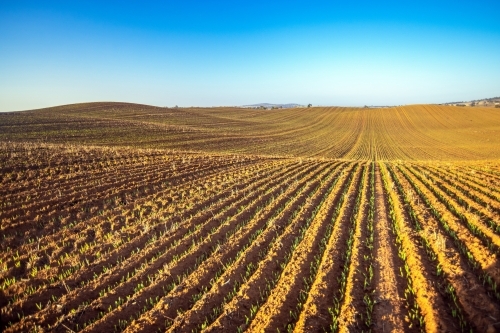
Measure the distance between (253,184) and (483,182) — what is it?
32.2 feet

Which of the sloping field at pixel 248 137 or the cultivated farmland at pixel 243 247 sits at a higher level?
the sloping field at pixel 248 137

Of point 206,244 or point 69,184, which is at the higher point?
point 69,184

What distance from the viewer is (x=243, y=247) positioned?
24.4ft

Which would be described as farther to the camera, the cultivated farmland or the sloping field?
the sloping field

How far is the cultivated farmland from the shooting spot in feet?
16.1

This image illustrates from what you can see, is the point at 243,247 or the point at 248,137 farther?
the point at 248,137

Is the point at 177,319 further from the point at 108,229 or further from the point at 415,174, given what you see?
the point at 415,174

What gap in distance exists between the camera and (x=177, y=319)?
487 cm

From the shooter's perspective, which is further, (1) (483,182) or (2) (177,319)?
(1) (483,182)

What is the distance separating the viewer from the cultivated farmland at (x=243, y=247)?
16.1 feet

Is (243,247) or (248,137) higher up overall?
(248,137)

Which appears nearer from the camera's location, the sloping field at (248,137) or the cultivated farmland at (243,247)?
the cultivated farmland at (243,247)

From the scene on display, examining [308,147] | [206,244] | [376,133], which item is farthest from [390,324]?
[376,133]

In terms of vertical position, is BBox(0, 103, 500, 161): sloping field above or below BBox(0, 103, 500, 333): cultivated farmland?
above
